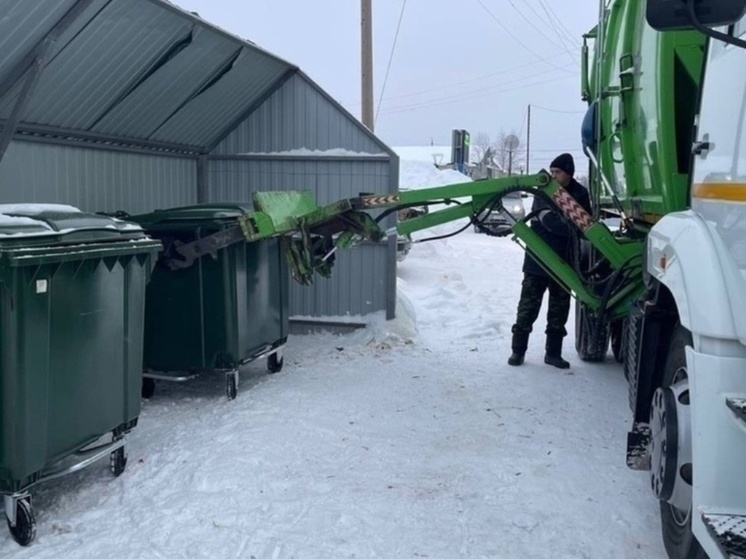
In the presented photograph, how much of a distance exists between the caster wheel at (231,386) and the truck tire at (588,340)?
319cm

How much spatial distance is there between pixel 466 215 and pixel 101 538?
3.60 m

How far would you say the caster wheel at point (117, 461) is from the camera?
4.20m

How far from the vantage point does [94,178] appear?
6559mm

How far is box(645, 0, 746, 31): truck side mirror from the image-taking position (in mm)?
Answer: 2229

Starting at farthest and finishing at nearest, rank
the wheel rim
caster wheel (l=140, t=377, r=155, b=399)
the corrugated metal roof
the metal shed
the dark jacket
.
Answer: the dark jacket, caster wheel (l=140, t=377, r=155, b=399), the metal shed, the corrugated metal roof, the wheel rim

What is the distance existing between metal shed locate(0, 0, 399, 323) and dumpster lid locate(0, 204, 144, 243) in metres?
1.36

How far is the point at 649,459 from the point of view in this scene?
10.6 ft

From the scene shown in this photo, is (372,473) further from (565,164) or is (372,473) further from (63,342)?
(565,164)

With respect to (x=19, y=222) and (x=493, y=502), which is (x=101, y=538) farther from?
(x=493, y=502)

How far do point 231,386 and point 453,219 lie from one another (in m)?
2.21

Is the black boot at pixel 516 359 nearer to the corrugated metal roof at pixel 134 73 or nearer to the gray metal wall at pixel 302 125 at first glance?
the gray metal wall at pixel 302 125

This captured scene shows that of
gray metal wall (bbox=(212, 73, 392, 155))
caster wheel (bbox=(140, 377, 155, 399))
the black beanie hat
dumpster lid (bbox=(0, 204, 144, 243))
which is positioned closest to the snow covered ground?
caster wheel (bbox=(140, 377, 155, 399))

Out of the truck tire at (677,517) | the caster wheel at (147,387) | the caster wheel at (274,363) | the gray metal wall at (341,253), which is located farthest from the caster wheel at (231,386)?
the truck tire at (677,517)

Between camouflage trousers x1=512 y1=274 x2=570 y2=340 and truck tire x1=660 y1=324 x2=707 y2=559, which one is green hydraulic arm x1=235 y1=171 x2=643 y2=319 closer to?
camouflage trousers x1=512 y1=274 x2=570 y2=340
